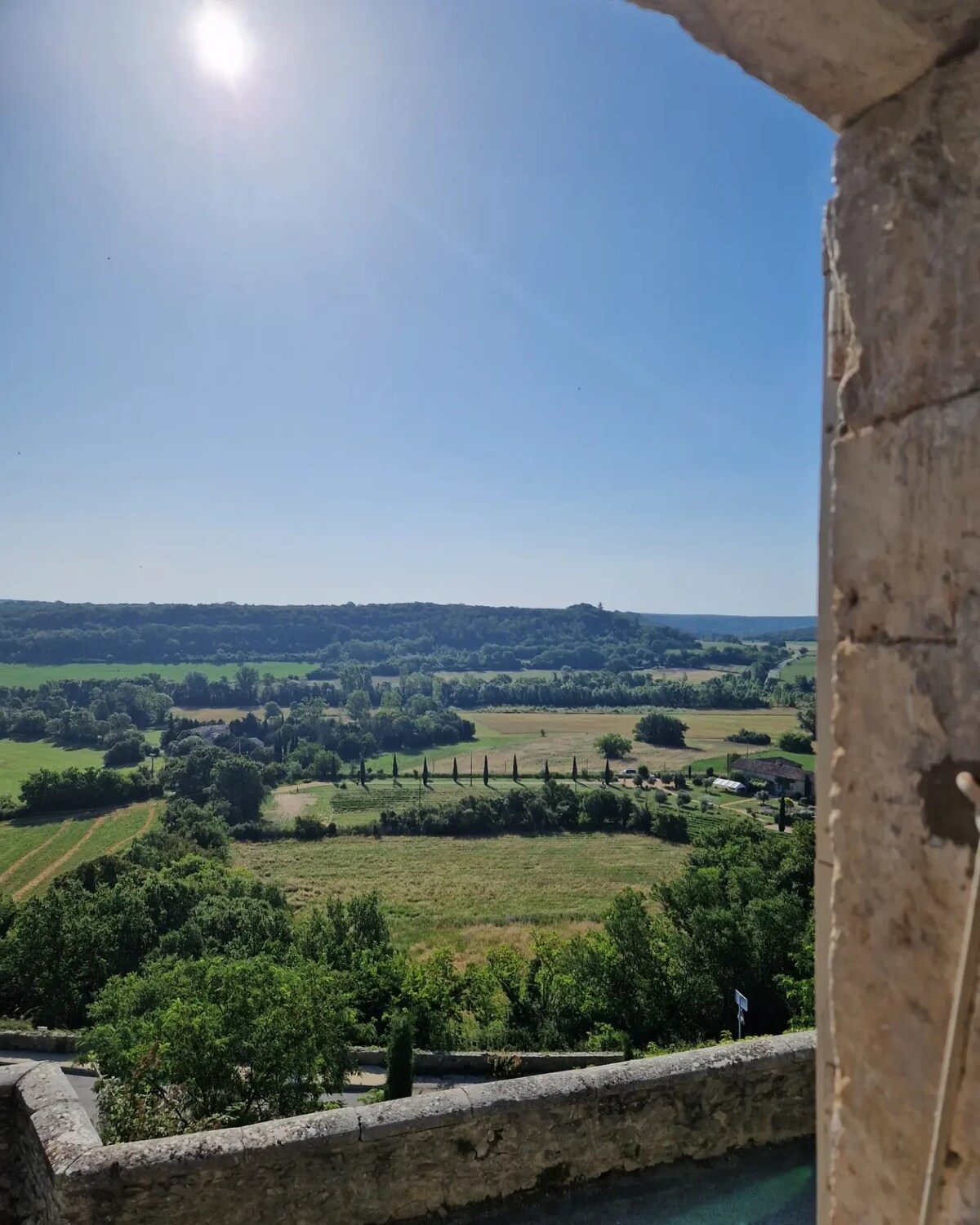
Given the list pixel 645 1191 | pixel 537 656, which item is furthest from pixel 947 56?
pixel 537 656

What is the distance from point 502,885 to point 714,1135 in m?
43.1

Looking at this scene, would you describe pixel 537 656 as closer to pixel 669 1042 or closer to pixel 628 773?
pixel 628 773

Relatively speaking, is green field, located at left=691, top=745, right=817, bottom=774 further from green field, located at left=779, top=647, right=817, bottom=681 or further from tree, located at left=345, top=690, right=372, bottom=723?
green field, located at left=779, top=647, right=817, bottom=681

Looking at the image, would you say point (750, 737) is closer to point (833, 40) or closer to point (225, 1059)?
point (225, 1059)

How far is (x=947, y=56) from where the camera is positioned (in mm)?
1274

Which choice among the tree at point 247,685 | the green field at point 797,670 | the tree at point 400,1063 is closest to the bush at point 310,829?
the tree at point 400,1063

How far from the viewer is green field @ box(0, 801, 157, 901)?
47.6 m

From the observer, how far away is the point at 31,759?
85.9 metres

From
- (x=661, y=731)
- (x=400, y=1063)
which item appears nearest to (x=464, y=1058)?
(x=400, y=1063)

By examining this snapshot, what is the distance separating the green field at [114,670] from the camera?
136625mm

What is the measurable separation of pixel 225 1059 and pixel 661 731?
94.2m

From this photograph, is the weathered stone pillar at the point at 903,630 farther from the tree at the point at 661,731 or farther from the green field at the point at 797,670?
the green field at the point at 797,670

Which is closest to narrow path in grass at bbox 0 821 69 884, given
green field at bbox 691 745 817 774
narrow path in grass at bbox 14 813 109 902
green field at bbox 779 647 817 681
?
narrow path in grass at bbox 14 813 109 902

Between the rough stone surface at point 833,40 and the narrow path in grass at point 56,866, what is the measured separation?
4877 centimetres
